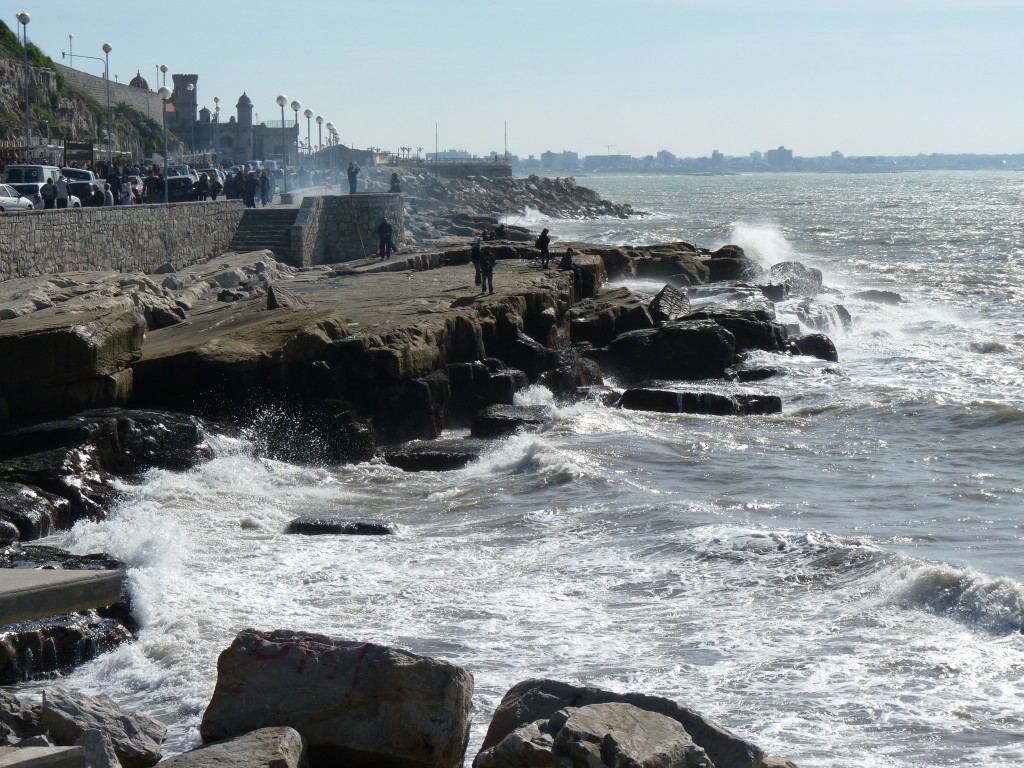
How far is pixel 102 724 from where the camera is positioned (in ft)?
19.0

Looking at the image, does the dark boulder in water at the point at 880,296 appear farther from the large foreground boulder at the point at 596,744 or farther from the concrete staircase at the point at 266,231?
the large foreground boulder at the point at 596,744

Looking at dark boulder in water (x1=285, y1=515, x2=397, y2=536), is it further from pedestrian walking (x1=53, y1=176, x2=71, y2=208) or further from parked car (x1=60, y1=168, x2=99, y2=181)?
parked car (x1=60, y1=168, x2=99, y2=181)

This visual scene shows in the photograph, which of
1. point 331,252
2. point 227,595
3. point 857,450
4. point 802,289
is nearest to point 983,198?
point 802,289

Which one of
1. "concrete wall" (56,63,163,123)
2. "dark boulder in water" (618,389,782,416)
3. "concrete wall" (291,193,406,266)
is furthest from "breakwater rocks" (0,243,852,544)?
"concrete wall" (56,63,163,123)

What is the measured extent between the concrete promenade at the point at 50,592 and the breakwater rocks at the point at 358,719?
829 millimetres

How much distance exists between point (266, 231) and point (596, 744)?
24.8 meters

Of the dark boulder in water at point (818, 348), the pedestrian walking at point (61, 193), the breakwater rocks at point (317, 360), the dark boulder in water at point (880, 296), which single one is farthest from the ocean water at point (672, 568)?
the dark boulder in water at point (880, 296)

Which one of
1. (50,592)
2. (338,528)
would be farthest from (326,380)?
(50,592)

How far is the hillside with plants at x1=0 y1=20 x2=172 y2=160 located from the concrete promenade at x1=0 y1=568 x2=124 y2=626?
3799 cm

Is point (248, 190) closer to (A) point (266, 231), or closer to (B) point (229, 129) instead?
(A) point (266, 231)

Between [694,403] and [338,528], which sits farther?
[694,403]

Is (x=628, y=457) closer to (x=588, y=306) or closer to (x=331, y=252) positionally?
(x=588, y=306)

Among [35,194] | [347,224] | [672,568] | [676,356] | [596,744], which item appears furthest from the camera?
[347,224]

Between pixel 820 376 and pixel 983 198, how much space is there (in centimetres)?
9955
